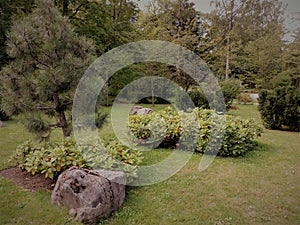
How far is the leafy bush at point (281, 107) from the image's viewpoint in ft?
22.3

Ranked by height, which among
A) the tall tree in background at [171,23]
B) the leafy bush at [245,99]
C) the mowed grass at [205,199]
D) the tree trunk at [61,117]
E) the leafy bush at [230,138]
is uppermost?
the tall tree in background at [171,23]

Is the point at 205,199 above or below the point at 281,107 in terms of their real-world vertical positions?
below

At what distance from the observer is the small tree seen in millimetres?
3105

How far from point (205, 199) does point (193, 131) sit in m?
1.97

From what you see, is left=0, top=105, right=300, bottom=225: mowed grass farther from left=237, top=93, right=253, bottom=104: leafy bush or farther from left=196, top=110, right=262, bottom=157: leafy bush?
left=237, top=93, right=253, bottom=104: leafy bush

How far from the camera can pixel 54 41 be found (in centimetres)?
321

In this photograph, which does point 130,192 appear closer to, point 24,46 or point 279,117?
point 24,46

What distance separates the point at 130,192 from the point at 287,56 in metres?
15.1

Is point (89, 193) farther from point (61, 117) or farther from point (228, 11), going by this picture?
point (228, 11)

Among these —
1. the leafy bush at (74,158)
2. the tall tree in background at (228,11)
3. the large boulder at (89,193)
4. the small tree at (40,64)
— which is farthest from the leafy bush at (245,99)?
the large boulder at (89,193)

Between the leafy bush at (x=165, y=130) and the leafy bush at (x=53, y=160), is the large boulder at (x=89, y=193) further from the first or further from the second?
the leafy bush at (x=165, y=130)

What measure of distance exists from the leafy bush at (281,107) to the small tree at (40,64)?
6.13 meters

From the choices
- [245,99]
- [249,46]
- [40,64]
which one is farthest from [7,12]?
[249,46]

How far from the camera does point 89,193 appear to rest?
2.32 metres
